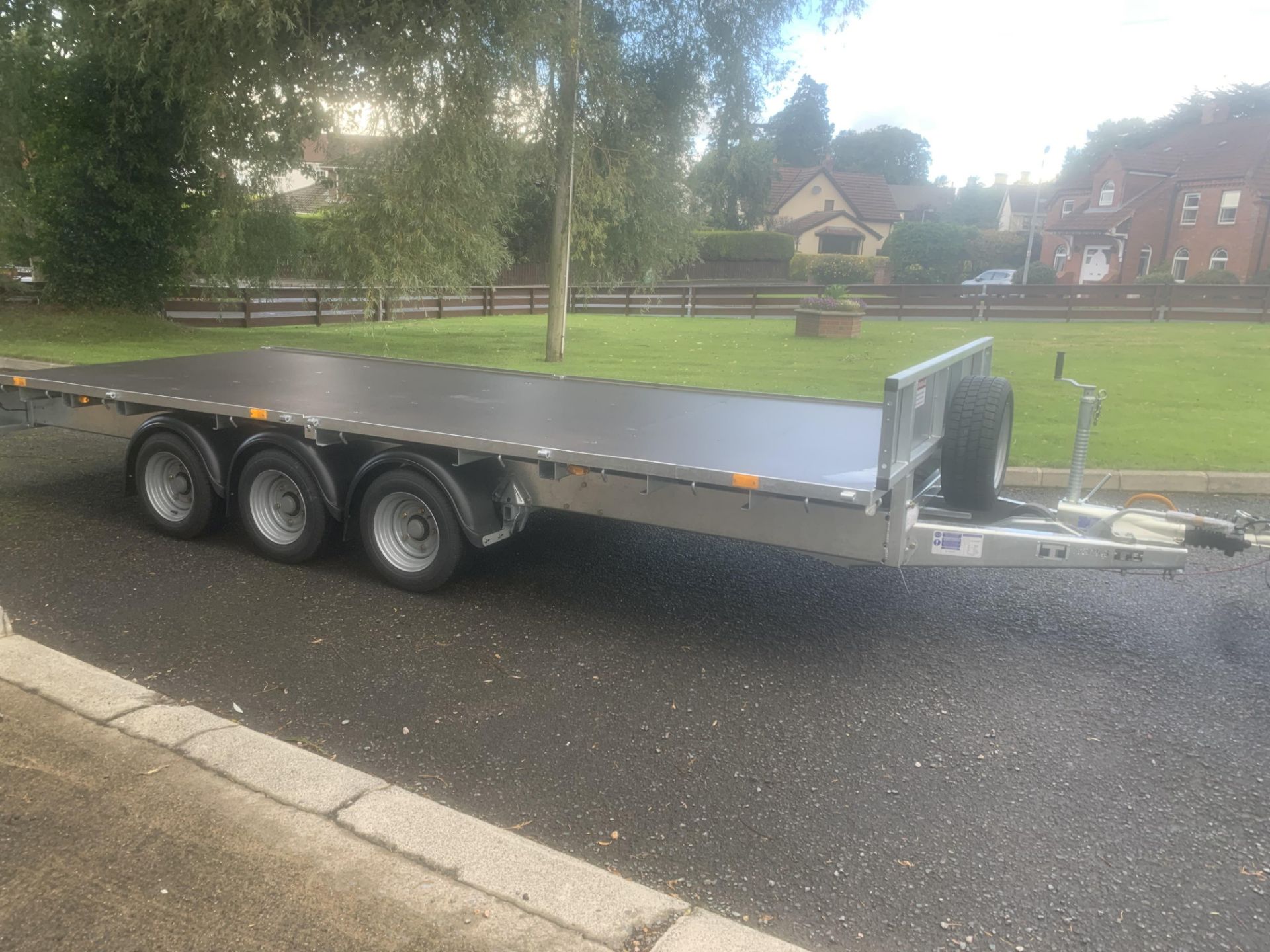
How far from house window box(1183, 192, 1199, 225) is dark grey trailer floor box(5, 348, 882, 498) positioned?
163 ft

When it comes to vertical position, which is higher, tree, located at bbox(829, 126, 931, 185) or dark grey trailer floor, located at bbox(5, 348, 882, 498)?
tree, located at bbox(829, 126, 931, 185)

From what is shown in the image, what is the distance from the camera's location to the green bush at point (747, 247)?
54281mm

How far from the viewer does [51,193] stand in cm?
2031

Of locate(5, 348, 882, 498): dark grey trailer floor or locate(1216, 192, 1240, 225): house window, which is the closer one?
locate(5, 348, 882, 498): dark grey trailer floor

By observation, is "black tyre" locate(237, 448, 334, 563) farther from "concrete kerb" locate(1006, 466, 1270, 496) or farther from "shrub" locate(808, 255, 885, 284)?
"shrub" locate(808, 255, 885, 284)

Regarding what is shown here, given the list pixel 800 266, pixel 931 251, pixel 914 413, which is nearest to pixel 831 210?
pixel 931 251

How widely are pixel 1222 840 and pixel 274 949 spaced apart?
10.6ft

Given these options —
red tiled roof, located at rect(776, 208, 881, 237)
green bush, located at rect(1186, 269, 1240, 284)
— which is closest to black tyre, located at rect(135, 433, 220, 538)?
green bush, located at rect(1186, 269, 1240, 284)

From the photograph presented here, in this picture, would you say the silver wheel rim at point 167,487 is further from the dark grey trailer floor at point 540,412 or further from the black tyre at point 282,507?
the black tyre at point 282,507

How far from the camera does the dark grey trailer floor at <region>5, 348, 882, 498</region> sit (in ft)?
16.3

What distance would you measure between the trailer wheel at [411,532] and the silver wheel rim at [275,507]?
0.60 metres

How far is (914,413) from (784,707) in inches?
60.7

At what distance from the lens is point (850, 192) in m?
80.1

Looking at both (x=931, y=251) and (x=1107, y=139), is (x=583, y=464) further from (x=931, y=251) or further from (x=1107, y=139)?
(x=1107, y=139)
